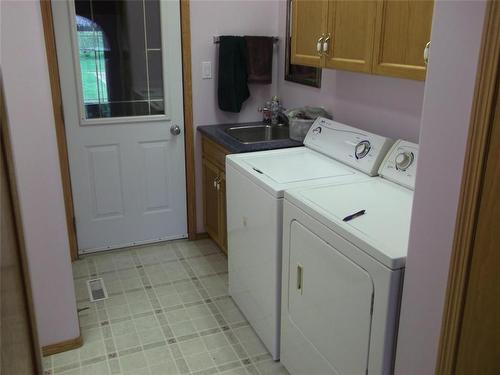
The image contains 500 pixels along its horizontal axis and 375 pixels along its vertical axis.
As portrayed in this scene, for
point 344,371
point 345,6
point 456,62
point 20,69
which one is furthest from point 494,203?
point 20,69

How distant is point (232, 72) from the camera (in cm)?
332

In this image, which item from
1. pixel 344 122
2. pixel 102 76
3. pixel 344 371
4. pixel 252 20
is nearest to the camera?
pixel 344 371

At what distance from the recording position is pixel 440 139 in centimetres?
113

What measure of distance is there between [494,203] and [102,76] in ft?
9.04

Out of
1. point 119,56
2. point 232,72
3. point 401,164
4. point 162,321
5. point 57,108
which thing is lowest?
point 162,321

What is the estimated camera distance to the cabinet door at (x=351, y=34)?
2.11 m

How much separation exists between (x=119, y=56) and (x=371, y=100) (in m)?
1.68

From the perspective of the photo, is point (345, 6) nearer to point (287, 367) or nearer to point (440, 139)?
point (440, 139)

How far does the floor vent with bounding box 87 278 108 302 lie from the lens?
2.96 m

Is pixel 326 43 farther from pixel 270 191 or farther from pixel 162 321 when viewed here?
pixel 162 321

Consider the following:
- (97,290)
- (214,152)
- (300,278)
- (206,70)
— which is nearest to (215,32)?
(206,70)

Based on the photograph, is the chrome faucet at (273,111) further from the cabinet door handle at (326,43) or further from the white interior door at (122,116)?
the cabinet door handle at (326,43)

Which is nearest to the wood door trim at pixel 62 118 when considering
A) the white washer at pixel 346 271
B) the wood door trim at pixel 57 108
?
the wood door trim at pixel 57 108

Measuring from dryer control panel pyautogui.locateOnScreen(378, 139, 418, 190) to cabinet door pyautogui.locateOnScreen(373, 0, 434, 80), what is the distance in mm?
371
